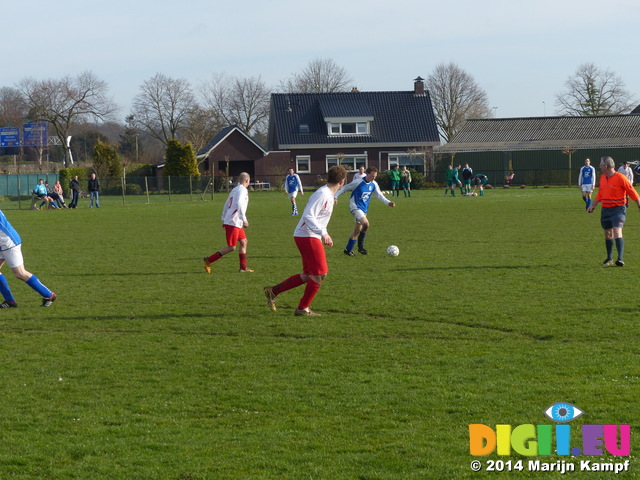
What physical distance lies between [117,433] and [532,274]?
8.96 m

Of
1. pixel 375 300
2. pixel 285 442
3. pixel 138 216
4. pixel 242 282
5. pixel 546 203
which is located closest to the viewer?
pixel 285 442

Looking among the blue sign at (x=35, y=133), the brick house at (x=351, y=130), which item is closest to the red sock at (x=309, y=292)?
the brick house at (x=351, y=130)

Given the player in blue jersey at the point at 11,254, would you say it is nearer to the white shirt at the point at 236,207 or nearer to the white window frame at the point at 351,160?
the white shirt at the point at 236,207

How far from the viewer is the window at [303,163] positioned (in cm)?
6938

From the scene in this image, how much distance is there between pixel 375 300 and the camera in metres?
11.1

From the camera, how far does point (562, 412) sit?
19.2 feet

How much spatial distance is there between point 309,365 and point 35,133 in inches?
3165

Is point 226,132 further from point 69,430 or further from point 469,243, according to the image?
point 69,430

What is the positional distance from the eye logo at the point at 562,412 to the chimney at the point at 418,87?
224 ft

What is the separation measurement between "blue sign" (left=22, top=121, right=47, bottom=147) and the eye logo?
267 ft

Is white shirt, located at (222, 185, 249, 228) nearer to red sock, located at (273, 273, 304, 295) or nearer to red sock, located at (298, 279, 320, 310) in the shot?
red sock, located at (273, 273, 304, 295)

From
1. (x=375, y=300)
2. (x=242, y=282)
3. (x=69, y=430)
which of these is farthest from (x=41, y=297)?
(x=69, y=430)

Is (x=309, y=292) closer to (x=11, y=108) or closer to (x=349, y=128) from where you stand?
(x=349, y=128)

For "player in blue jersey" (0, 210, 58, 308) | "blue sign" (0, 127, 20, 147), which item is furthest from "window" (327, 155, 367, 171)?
"player in blue jersey" (0, 210, 58, 308)
